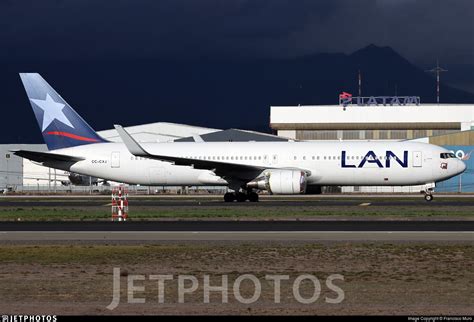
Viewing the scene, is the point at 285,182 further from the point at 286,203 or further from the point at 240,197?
the point at 240,197

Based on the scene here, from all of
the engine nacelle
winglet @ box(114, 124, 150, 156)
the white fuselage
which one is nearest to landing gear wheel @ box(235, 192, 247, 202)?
the white fuselage

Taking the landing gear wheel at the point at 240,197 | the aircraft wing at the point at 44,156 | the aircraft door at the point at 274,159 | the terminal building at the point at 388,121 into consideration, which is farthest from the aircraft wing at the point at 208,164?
the terminal building at the point at 388,121

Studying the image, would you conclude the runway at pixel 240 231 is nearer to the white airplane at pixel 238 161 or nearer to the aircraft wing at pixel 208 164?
the white airplane at pixel 238 161

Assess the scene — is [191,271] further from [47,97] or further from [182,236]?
[47,97]

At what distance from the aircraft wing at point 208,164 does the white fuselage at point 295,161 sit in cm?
121

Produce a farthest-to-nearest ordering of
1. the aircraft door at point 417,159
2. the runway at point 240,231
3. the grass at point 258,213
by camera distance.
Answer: the aircraft door at point 417,159 < the grass at point 258,213 < the runway at point 240,231

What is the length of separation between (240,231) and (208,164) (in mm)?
25258

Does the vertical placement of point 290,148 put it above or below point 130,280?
above

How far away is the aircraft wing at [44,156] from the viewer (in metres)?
58.5

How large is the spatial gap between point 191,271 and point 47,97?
4344cm

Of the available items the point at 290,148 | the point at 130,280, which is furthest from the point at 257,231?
the point at 290,148

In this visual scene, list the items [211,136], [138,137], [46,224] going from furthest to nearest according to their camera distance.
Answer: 1. [138,137]
2. [211,136]
3. [46,224]

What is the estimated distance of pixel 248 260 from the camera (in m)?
23.0

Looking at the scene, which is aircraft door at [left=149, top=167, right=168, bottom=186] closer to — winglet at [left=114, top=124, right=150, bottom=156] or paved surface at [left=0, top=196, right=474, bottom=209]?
paved surface at [left=0, top=196, right=474, bottom=209]
